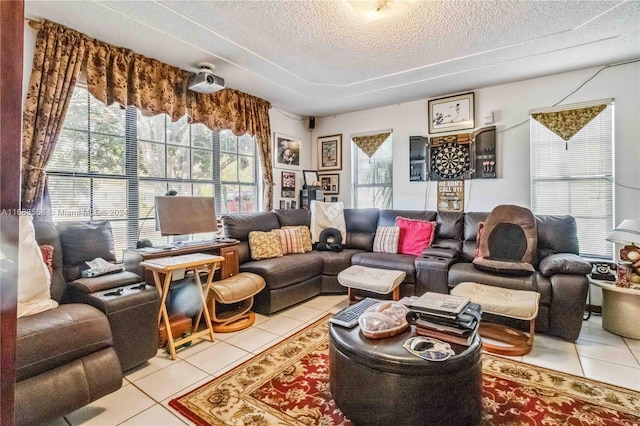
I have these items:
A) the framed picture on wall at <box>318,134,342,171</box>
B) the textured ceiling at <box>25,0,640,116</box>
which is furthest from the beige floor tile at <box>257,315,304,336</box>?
the framed picture on wall at <box>318,134,342,171</box>

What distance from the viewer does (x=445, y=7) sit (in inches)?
86.7

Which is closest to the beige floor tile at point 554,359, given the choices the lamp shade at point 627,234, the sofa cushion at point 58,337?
the lamp shade at point 627,234

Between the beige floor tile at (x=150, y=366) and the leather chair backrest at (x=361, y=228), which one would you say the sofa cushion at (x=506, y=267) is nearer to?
the leather chair backrest at (x=361, y=228)

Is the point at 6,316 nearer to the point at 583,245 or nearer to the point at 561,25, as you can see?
the point at 561,25

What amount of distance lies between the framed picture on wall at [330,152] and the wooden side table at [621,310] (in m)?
3.55

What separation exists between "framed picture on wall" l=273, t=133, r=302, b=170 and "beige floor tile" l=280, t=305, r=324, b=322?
2.28 metres

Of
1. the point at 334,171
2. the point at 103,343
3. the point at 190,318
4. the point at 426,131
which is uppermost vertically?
the point at 426,131

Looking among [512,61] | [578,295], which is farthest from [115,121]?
[578,295]

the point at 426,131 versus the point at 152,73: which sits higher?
the point at 152,73

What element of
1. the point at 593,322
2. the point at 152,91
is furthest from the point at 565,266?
the point at 152,91

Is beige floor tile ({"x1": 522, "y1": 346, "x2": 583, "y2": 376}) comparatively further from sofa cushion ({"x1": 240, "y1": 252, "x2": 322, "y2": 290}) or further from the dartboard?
the dartboard

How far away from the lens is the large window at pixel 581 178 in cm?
328

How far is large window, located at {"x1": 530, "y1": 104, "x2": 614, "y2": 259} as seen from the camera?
129 inches

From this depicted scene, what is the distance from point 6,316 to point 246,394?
1.60 metres
